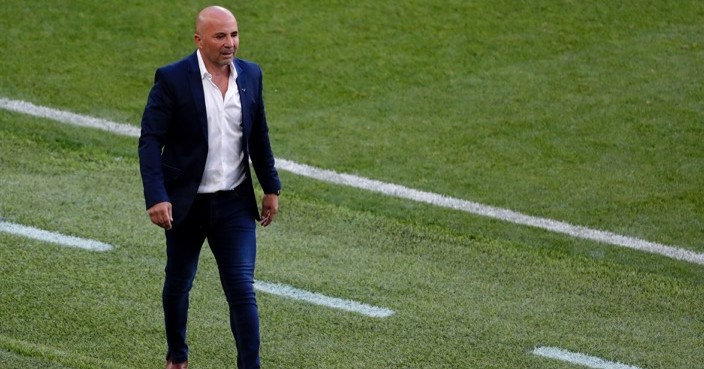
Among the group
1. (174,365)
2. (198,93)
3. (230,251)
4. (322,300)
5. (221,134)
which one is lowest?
(322,300)

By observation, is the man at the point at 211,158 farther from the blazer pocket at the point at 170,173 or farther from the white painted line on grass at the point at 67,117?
the white painted line on grass at the point at 67,117

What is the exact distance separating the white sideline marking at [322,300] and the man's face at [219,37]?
85.6 inches

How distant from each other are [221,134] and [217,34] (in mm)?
448

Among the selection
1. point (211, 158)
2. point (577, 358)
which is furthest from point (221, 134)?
point (577, 358)

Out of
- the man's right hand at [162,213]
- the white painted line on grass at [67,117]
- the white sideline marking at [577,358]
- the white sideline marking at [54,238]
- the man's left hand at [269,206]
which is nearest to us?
the man's right hand at [162,213]

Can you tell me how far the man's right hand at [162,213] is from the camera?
639 centimetres

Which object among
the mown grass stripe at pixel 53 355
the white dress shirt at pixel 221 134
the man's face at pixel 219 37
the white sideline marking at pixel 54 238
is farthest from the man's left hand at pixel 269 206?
the white sideline marking at pixel 54 238

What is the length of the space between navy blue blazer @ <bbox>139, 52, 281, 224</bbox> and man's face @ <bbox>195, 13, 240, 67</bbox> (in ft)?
0.35

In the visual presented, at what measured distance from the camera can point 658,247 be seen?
987 cm

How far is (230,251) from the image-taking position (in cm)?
667

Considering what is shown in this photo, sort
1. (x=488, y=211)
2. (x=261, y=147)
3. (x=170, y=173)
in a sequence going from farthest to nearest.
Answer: (x=488, y=211), (x=261, y=147), (x=170, y=173)

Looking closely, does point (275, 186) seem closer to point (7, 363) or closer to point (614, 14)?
point (7, 363)

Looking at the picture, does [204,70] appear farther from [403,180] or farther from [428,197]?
[403,180]

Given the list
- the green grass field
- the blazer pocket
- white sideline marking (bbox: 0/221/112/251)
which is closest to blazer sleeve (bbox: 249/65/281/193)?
the blazer pocket
